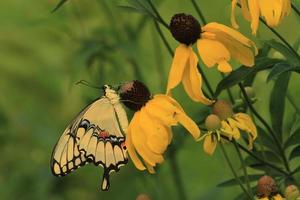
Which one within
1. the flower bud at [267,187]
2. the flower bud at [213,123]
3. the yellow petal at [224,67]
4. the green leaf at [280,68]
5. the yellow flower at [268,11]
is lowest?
the flower bud at [267,187]

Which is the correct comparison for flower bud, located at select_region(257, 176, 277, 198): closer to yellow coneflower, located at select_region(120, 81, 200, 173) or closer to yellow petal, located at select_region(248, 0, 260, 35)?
yellow coneflower, located at select_region(120, 81, 200, 173)

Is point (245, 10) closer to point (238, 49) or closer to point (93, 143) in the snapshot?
point (238, 49)

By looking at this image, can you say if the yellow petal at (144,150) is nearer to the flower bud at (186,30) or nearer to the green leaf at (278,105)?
the flower bud at (186,30)

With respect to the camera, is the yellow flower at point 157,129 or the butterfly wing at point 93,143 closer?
the yellow flower at point 157,129

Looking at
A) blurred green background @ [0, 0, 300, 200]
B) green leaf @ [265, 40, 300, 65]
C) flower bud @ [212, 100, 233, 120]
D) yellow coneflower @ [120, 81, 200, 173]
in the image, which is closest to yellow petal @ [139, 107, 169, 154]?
yellow coneflower @ [120, 81, 200, 173]

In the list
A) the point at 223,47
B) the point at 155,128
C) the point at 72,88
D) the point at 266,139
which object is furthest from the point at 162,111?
the point at 72,88

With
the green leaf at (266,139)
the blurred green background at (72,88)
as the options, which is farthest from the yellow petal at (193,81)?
the blurred green background at (72,88)

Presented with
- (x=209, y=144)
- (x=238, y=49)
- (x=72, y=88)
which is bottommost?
(x=72, y=88)
